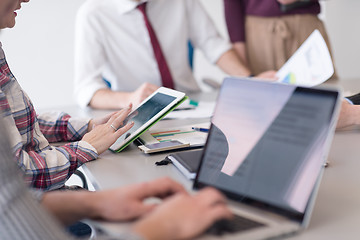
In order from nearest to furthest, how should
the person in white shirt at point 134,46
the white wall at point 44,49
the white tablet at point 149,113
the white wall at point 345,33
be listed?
the white tablet at point 149,113
the person in white shirt at point 134,46
the white wall at point 44,49
the white wall at point 345,33

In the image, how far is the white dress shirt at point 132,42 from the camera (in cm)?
178

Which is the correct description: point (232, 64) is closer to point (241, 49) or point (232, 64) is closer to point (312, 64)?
point (241, 49)

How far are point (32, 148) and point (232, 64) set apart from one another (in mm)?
1179

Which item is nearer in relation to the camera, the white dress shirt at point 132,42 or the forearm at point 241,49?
the white dress shirt at point 132,42

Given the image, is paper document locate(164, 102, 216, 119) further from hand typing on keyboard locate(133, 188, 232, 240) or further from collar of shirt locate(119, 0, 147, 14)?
hand typing on keyboard locate(133, 188, 232, 240)

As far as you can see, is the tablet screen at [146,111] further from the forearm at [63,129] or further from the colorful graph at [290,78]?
the colorful graph at [290,78]

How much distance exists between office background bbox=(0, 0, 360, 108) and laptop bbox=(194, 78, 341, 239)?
8.52 ft

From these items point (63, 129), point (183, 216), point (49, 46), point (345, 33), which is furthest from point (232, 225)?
point (345, 33)

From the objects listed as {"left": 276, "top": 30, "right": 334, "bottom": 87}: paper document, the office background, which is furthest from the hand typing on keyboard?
the office background

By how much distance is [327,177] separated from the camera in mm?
832

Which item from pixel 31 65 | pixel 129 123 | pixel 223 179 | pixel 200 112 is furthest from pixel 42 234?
pixel 31 65

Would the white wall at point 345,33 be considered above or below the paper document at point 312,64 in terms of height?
below

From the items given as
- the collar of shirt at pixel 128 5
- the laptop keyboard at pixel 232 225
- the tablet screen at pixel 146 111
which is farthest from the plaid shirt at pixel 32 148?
the collar of shirt at pixel 128 5

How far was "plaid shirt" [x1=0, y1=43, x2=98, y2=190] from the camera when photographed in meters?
0.90
